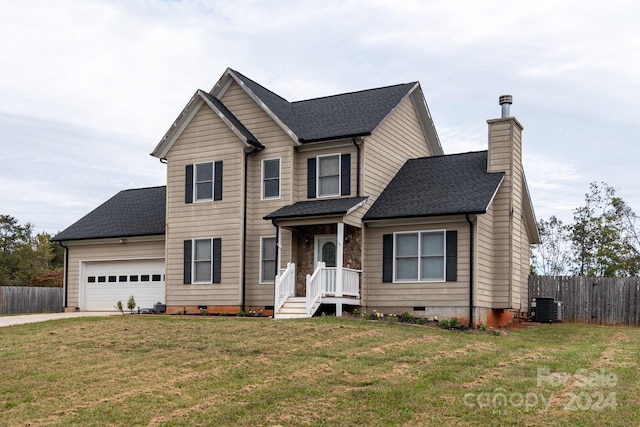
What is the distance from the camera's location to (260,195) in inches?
930

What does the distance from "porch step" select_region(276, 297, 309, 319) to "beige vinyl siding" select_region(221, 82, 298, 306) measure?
57.4 inches

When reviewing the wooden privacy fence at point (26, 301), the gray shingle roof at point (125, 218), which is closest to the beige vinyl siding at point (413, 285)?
the gray shingle roof at point (125, 218)

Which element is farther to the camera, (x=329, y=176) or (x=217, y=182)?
(x=217, y=182)

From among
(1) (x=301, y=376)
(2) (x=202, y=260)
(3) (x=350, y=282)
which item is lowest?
(1) (x=301, y=376)

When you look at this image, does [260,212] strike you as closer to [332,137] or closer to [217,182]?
[217,182]

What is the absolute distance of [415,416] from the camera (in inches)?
390

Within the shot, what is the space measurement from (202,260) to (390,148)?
282 inches

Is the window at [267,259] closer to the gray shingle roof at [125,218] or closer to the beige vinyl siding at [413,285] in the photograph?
the beige vinyl siding at [413,285]

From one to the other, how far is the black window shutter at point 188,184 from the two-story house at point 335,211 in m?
0.04

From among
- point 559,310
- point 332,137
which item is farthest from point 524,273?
point 332,137

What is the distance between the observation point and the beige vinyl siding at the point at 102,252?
89.2ft

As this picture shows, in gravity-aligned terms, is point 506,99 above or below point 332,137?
above

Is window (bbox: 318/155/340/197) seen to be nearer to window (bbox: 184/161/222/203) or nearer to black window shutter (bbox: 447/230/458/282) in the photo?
window (bbox: 184/161/222/203)

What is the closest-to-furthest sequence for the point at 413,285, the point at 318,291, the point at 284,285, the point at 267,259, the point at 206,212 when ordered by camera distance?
the point at 318,291 < the point at 413,285 < the point at 284,285 < the point at 267,259 < the point at 206,212
